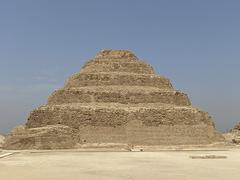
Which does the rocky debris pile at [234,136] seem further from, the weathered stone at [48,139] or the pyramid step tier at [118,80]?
the weathered stone at [48,139]

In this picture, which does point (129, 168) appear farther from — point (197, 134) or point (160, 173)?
point (197, 134)

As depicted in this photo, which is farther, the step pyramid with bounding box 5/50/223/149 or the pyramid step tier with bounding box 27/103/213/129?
the pyramid step tier with bounding box 27/103/213/129

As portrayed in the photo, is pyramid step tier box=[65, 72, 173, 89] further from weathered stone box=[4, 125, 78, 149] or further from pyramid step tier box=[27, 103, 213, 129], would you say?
weathered stone box=[4, 125, 78, 149]

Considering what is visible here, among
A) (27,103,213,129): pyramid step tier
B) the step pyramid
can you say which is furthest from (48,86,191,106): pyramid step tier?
(27,103,213,129): pyramid step tier

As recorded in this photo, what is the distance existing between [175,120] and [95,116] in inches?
309

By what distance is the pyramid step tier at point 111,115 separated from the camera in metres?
47.1

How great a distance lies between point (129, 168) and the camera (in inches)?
955

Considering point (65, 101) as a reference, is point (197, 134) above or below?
below

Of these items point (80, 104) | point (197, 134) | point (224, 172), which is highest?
point (80, 104)

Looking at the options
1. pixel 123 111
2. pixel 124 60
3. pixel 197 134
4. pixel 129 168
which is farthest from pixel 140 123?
pixel 129 168

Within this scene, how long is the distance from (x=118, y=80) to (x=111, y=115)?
17.9 ft

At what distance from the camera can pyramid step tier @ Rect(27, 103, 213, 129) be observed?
4706cm

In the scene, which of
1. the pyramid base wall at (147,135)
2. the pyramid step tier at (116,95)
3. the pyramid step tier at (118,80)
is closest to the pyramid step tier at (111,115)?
the pyramid base wall at (147,135)

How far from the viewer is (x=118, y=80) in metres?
51.5
